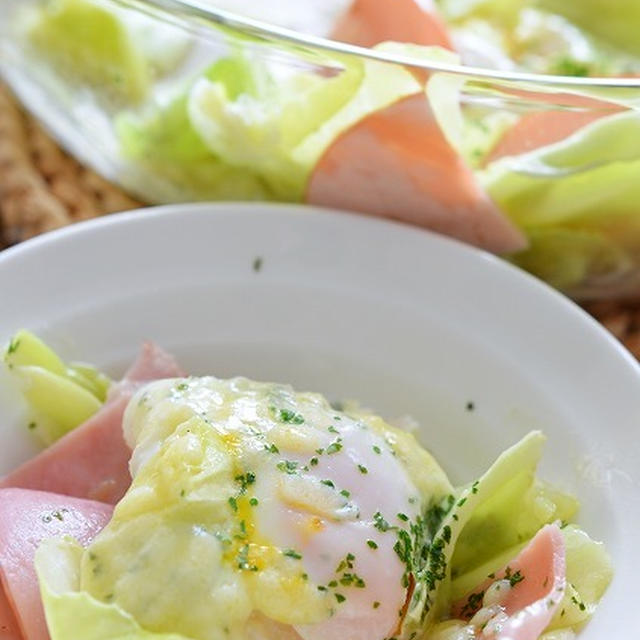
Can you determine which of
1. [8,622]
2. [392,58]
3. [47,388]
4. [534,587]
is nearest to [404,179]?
[392,58]

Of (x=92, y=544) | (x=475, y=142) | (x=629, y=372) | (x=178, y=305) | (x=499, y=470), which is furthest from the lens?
(x=475, y=142)

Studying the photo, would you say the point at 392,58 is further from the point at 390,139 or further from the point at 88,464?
the point at 88,464

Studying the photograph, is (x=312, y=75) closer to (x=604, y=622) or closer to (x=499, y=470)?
(x=499, y=470)

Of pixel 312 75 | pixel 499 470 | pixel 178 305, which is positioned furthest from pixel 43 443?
pixel 312 75

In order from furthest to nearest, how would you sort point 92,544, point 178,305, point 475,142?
point 475,142 < point 178,305 < point 92,544

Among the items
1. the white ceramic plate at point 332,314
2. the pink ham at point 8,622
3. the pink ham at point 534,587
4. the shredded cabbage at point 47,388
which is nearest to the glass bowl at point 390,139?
the white ceramic plate at point 332,314

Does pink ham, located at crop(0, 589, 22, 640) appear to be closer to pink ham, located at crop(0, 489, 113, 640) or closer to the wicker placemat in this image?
pink ham, located at crop(0, 489, 113, 640)

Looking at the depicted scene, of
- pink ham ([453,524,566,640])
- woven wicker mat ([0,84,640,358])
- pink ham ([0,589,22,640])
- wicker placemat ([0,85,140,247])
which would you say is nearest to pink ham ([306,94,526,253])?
woven wicker mat ([0,84,640,358])
